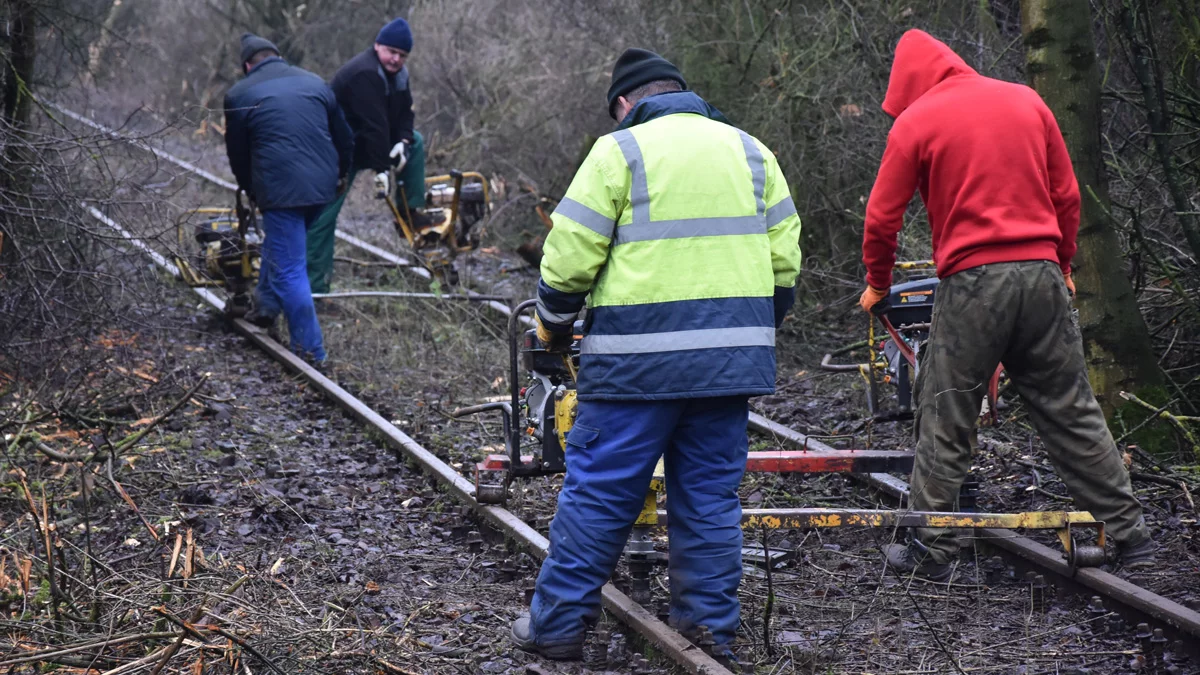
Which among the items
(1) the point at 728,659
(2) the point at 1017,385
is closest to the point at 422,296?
(2) the point at 1017,385

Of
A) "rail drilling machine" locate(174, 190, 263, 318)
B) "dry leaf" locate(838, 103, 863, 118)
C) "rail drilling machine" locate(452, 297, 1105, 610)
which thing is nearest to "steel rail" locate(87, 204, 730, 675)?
"rail drilling machine" locate(452, 297, 1105, 610)

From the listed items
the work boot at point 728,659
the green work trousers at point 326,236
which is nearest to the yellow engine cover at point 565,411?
the work boot at point 728,659

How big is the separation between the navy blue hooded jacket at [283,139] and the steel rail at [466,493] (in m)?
1.14

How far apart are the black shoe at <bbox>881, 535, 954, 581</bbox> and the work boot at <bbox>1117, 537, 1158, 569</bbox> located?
70cm

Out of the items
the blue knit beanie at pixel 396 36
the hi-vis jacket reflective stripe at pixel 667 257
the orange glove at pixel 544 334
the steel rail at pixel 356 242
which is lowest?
the steel rail at pixel 356 242

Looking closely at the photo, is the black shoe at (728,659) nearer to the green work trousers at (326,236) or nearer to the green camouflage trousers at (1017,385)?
the green camouflage trousers at (1017,385)

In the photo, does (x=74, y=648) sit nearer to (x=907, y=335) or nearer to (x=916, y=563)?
(x=916, y=563)

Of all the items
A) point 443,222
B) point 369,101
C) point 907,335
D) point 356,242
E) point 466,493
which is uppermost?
point 369,101

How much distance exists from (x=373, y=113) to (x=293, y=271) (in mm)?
2232

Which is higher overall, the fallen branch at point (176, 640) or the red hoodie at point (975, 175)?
the red hoodie at point (975, 175)

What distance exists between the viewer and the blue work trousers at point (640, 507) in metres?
4.39

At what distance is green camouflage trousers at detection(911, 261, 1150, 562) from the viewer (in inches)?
199

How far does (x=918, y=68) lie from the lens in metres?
5.33

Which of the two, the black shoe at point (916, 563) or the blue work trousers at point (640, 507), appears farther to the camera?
the black shoe at point (916, 563)
